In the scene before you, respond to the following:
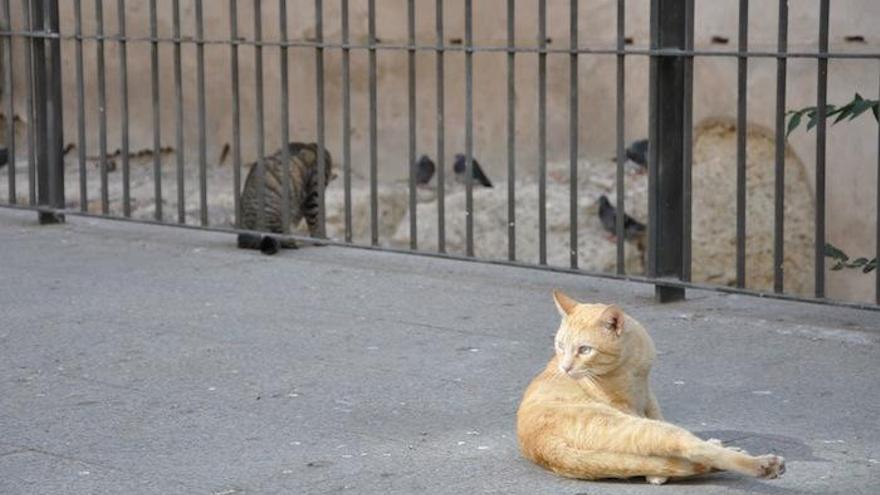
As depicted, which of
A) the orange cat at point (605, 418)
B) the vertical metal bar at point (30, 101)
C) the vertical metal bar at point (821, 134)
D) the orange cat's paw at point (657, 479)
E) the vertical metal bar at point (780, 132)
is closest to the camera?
the orange cat at point (605, 418)

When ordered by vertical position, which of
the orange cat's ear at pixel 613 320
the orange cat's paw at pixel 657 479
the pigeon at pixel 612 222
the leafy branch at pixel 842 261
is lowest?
the orange cat's paw at pixel 657 479

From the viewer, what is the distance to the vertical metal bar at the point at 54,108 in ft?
32.7

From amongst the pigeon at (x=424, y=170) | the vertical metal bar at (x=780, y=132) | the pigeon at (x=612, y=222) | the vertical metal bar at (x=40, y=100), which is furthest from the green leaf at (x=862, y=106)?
the pigeon at (x=424, y=170)

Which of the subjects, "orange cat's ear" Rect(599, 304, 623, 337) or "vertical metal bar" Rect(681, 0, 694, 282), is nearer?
"orange cat's ear" Rect(599, 304, 623, 337)

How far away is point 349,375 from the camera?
6.43 meters

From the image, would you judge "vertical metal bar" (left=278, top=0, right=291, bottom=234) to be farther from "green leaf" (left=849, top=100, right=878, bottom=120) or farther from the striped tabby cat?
"green leaf" (left=849, top=100, right=878, bottom=120)

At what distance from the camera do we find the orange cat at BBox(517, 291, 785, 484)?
4.76 m

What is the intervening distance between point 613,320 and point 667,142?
2672 millimetres

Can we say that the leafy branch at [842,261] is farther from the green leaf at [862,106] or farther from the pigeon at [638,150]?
the pigeon at [638,150]

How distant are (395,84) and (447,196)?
870 millimetres

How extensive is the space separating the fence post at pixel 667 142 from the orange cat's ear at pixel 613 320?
2.59 metres

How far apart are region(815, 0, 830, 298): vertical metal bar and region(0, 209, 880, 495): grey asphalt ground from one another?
0.90 ft

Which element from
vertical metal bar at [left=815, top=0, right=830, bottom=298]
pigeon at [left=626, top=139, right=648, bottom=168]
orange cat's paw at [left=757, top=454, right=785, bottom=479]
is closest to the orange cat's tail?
orange cat's paw at [left=757, top=454, right=785, bottom=479]

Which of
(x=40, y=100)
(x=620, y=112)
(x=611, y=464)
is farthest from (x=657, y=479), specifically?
(x=40, y=100)
